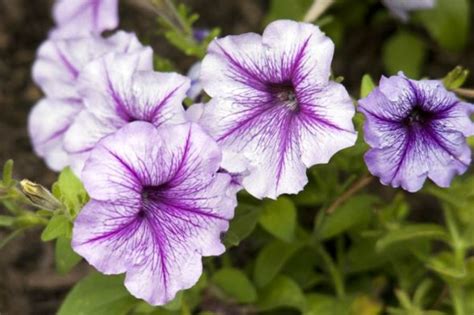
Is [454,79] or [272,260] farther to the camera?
[272,260]

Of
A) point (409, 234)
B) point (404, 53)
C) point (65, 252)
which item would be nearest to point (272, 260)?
point (409, 234)

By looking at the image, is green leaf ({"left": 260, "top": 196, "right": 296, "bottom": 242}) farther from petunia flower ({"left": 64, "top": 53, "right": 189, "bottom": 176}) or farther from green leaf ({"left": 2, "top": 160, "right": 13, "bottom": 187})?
green leaf ({"left": 2, "top": 160, "right": 13, "bottom": 187})

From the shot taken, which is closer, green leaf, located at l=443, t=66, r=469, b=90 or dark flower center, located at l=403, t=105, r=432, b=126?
dark flower center, located at l=403, t=105, r=432, b=126

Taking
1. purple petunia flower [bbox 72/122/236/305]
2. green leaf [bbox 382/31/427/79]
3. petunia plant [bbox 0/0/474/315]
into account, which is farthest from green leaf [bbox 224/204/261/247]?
green leaf [bbox 382/31/427/79]

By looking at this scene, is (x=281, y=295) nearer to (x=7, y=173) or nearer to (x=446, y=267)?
(x=446, y=267)

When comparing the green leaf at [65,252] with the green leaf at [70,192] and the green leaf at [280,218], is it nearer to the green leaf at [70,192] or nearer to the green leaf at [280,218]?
the green leaf at [70,192]

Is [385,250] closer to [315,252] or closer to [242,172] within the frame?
[315,252]

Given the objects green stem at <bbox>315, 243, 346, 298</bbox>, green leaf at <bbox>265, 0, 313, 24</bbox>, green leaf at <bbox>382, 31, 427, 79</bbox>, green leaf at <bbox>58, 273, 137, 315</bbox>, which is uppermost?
green leaf at <bbox>265, 0, 313, 24</bbox>
